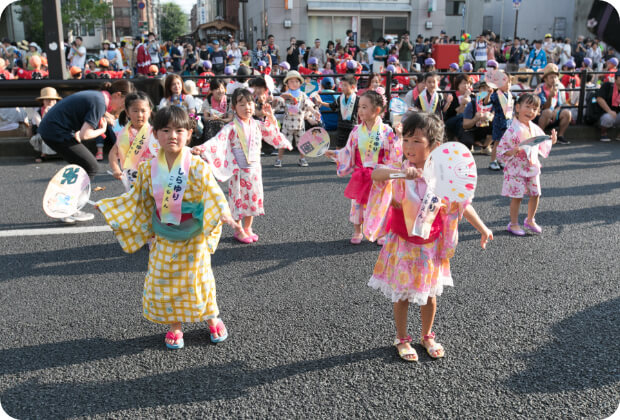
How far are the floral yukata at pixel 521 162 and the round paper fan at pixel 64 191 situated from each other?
3943mm

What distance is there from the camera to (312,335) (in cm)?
330

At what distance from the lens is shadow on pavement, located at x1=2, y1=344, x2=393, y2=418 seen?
2.58m

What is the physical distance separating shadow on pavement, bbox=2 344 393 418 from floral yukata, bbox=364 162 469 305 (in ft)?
1.67

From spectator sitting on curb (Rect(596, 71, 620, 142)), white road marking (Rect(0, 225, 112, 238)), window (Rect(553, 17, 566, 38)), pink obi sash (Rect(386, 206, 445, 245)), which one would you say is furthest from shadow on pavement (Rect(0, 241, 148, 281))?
window (Rect(553, 17, 566, 38))

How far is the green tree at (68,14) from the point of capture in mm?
34000

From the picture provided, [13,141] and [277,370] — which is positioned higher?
[13,141]

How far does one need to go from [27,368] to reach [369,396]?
6.25 ft

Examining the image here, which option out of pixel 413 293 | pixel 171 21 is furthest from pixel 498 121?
pixel 171 21

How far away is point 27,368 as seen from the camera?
292cm

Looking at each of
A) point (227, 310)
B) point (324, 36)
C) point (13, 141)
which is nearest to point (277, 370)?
point (227, 310)

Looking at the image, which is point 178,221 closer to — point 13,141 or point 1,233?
point 1,233

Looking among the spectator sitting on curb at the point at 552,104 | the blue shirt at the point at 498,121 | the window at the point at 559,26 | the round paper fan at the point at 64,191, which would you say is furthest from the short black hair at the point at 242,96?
the window at the point at 559,26

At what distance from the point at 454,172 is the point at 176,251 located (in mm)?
1647

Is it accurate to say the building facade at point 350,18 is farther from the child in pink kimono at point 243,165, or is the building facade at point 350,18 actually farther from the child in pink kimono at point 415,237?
the child in pink kimono at point 415,237
